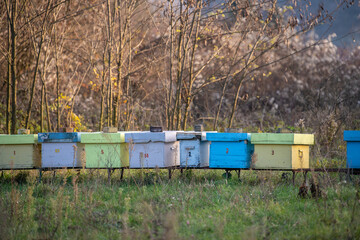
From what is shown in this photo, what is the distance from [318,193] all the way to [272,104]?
13.1 metres

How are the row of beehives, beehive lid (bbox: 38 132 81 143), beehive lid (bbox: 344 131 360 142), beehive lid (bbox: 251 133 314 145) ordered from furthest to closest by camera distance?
beehive lid (bbox: 38 132 81 143), the row of beehives, beehive lid (bbox: 251 133 314 145), beehive lid (bbox: 344 131 360 142)

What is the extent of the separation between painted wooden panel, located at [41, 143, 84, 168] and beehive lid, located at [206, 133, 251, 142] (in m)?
2.07

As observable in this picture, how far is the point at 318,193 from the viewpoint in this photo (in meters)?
5.41

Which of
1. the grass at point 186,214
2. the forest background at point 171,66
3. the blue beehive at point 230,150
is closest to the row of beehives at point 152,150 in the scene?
the blue beehive at point 230,150

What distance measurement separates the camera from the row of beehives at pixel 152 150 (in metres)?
6.56

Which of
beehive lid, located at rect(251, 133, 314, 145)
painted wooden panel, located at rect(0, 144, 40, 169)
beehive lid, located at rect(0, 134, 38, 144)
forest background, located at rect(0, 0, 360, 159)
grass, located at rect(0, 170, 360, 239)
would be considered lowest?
grass, located at rect(0, 170, 360, 239)

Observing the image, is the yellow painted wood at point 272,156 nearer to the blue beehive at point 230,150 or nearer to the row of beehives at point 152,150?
the row of beehives at point 152,150

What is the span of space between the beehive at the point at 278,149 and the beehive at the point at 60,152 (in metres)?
2.72

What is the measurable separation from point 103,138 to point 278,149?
8.61 feet

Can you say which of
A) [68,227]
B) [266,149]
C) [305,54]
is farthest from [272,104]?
[68,227]

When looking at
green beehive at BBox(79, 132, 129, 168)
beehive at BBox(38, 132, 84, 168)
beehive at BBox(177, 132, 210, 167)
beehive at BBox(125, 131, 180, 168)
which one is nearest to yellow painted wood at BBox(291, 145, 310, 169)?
beehive at BBox(177, 132, 210, 167)

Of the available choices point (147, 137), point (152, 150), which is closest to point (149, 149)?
point (152, 150)

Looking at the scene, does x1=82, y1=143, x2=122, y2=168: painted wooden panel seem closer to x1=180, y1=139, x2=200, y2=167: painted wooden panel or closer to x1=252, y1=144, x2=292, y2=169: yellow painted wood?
x1=180, y1=139, x2=200, y2=167: painted wooden panel

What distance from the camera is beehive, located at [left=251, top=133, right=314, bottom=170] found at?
21.2 feet
